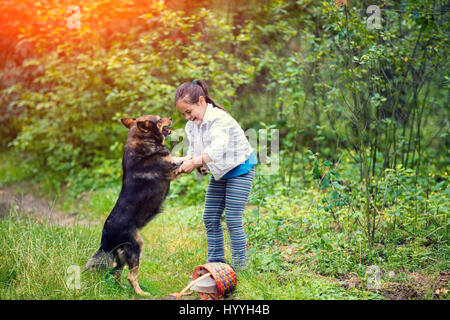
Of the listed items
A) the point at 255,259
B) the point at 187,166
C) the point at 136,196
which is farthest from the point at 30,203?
the point at 255,259

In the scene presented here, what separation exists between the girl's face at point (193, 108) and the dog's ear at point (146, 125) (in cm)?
29

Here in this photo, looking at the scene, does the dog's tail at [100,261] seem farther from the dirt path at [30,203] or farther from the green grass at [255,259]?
the dirt path at [30,203]

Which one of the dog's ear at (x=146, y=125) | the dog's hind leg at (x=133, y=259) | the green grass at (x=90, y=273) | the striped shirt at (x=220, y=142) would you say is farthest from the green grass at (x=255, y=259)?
the dog's ear at (x=146, y=125)

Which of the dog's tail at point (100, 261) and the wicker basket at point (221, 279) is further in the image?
the dog's tail at point (100, 261)

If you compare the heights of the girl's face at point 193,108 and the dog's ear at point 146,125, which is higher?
the girl's face at point 193,108

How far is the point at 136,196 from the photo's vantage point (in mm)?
3615

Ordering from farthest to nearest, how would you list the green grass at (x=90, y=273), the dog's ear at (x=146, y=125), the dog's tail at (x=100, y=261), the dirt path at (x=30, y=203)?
the dirt path at (x=30, y=203) → the dog's ear at (x=146, y=125) → the dog's tail at (x=100, y=261) → the green grass at (x=90, y=273)

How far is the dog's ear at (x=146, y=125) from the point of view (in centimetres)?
368

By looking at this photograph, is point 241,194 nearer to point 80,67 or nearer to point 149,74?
point 149,74

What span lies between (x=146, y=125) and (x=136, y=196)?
0.65 metres

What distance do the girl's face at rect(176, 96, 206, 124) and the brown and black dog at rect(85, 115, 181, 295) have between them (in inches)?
8.7

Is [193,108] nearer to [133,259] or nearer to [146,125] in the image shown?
[146,125]

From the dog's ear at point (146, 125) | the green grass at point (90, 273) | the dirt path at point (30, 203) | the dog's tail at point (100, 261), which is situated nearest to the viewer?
the green grass at point (90, 273)

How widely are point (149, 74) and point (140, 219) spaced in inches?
160
